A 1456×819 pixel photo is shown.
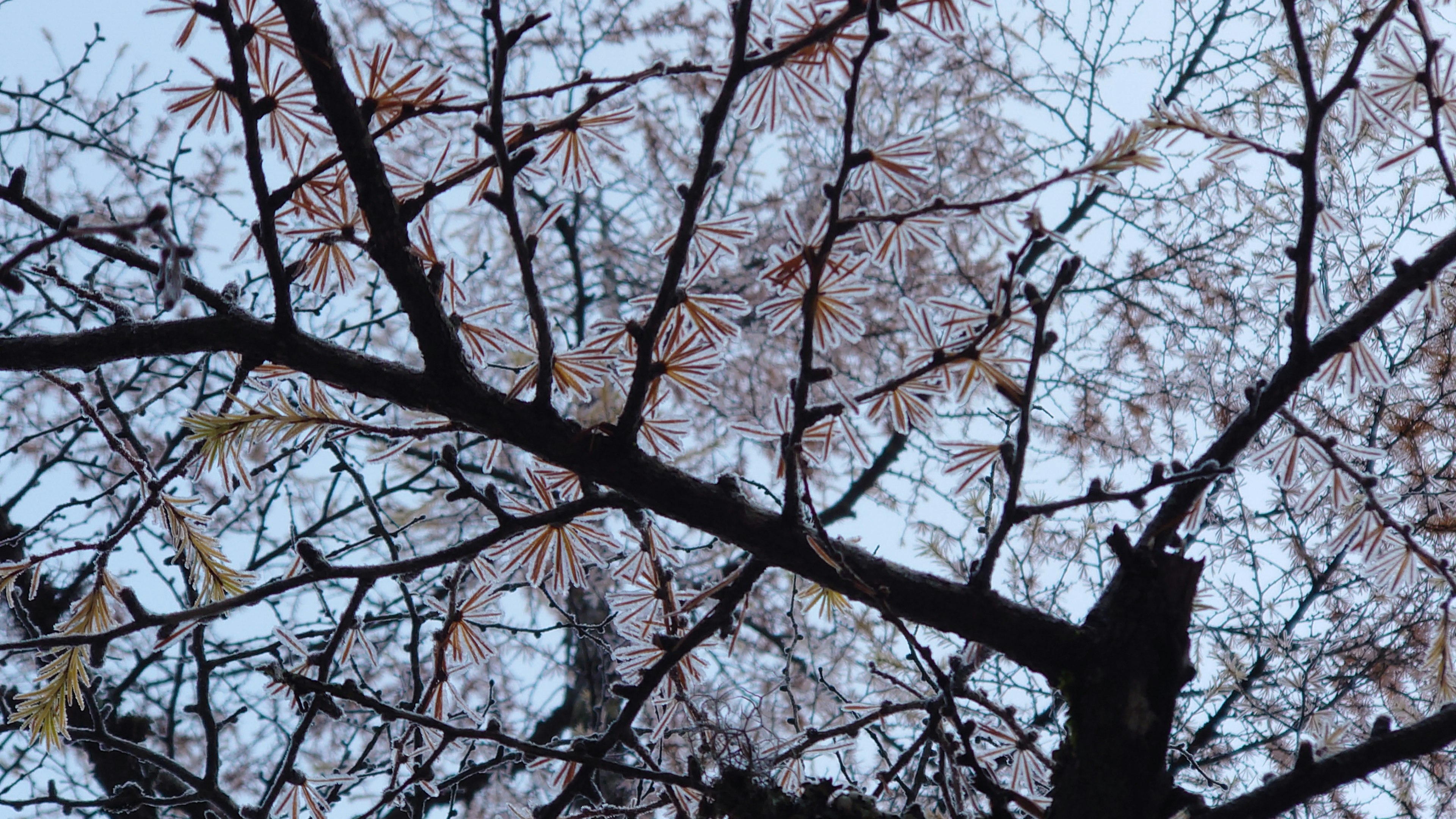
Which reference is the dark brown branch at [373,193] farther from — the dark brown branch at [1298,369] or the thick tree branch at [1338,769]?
the thick tree branch at [1338,769]

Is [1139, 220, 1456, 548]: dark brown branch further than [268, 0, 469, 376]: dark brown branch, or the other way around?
[1139, 220, 1456, 548]: dark brown branch

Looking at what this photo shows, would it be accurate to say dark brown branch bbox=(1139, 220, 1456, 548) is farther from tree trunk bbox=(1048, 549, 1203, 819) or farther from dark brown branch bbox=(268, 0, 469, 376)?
dark brown branch bbox=(268, 0, 469, 376)

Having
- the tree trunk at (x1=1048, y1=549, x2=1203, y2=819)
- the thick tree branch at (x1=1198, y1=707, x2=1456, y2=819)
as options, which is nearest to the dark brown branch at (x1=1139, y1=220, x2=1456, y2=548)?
the tree trunk at (x1=1048, y1=549, x2=1203, y2=819)

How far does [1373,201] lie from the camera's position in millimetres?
2533

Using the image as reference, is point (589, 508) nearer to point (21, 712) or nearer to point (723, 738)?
point (723, 738)

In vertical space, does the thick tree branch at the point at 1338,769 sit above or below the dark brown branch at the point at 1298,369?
below

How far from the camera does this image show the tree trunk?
→ 102 centimetres

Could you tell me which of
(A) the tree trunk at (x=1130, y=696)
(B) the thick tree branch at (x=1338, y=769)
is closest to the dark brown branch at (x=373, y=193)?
(A) the tree trunk at (x=1130, y=696)

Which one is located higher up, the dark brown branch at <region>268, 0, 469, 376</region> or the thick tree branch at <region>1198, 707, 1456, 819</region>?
the dark brown branch at <region>268, 0, 469, 376</region>

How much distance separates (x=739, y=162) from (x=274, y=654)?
3783 mm

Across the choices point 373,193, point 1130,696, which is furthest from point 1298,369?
point 373,193

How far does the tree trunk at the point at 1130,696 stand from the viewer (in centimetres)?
102

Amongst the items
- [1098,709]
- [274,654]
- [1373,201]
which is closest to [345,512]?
[274,654]

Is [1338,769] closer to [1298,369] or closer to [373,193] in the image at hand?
[1298,369]
